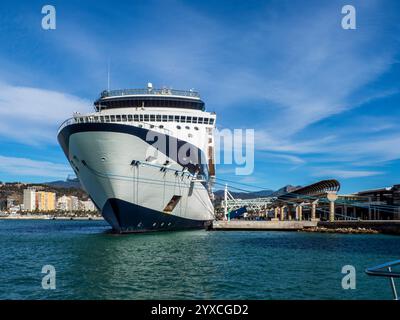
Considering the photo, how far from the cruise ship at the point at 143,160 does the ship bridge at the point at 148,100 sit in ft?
0.30

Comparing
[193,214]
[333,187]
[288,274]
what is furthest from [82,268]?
[333,187]

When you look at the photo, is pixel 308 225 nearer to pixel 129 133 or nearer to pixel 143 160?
pixel 143 160

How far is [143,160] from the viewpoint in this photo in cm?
2884

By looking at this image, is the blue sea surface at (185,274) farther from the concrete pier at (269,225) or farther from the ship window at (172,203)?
the concrete pier at (269,225)

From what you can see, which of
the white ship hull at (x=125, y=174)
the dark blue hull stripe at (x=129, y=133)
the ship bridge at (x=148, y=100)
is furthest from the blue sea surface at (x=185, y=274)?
the ship bridge at (x=148, y=100)

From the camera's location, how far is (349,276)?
16031mm

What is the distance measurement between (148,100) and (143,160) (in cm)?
1094

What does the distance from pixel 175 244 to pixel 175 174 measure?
6.12 metres

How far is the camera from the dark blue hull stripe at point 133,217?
2947cm

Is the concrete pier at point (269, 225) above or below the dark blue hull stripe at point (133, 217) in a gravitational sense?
below

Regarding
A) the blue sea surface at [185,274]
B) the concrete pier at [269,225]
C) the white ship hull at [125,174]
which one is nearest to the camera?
the blue sea surface at [185,274]

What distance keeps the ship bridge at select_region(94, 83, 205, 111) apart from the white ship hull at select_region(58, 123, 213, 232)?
7.73m

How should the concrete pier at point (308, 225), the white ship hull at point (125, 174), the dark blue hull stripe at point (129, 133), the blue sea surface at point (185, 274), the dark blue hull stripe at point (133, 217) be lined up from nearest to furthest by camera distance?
the blue sea surface at point (185, 274), the dark blue hull stripe at point (129, 133), the white ship hull at point (125, 174), the dark blue hull stripe at point (133, 217), the concrete pier at point (308, 225)
